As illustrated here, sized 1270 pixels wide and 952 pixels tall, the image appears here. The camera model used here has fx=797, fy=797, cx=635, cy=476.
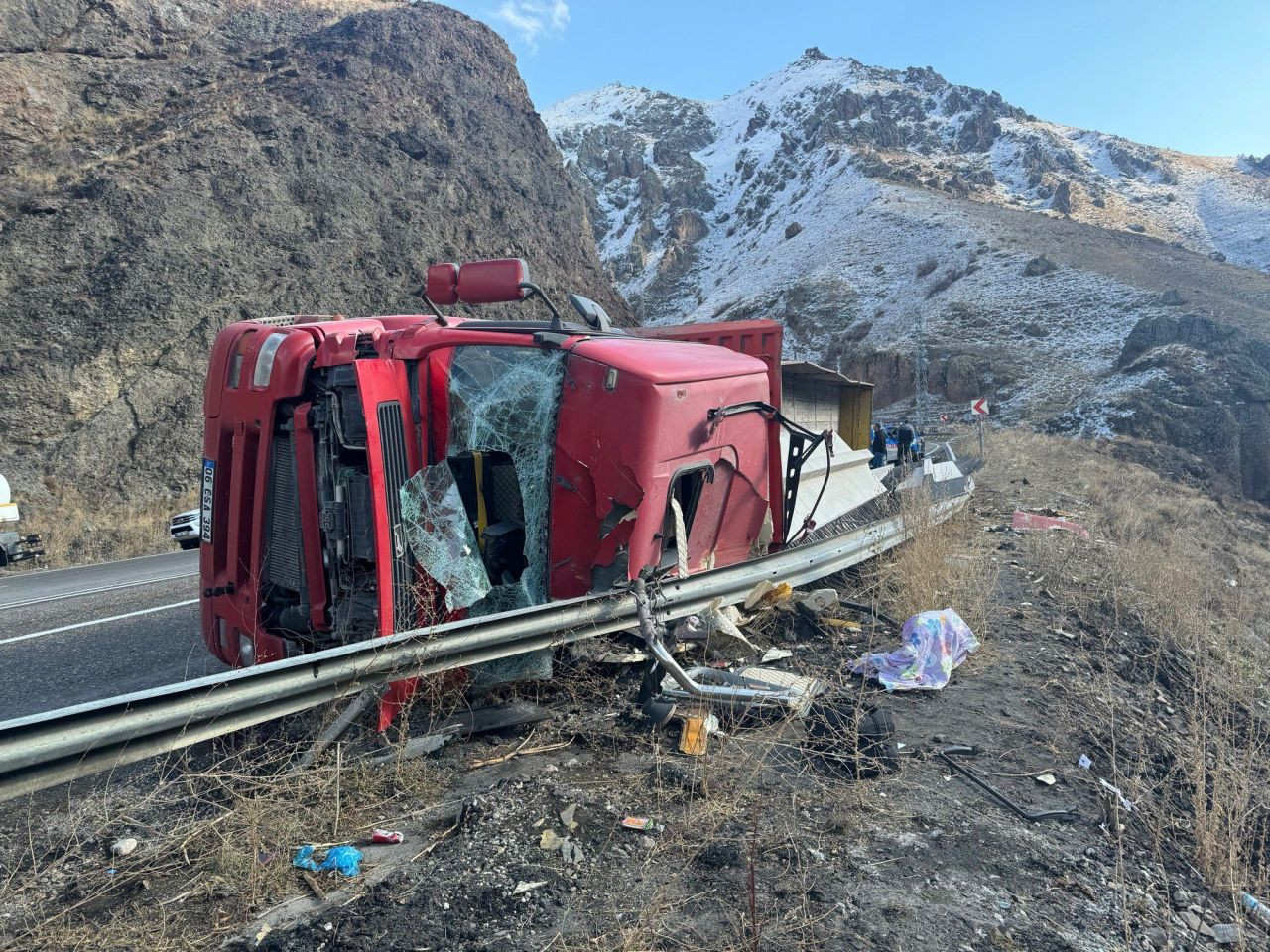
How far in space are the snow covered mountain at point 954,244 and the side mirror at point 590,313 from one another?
21.3m

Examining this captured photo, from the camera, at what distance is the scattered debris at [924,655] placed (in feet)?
13.6

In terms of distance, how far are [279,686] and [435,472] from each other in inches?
50.1

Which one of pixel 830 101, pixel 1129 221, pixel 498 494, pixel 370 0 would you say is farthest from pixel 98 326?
pixel 830 101

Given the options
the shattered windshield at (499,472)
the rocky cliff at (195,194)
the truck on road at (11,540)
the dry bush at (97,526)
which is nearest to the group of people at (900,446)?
the shattered windshield at (499,472)

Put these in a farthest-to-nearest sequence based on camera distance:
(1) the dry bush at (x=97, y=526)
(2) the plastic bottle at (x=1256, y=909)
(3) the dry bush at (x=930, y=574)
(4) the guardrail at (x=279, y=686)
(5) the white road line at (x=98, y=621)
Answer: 1. (1) the dry bush at (x=97, y=526)
2. (5) the white road line at (x=98, y=621)
3. (3) the dry bush at (x=930, y=574)
4. (2) the plastic bottle at (x=1256, y=909)
5. (4) the guardrail at (x=279, y=686)

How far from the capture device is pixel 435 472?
3607mm

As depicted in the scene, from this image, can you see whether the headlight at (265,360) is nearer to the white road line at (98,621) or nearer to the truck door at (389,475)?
the truck door at (389,475)

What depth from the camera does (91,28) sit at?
1877 cm

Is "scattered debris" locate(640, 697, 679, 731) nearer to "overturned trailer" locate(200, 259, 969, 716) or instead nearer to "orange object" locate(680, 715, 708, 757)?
"orange object" locate(680, 715, 708, 757)

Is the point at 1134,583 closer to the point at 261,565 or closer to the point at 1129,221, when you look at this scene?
the point at 261,565

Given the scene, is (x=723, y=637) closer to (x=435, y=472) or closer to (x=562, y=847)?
(x=435, y=472)

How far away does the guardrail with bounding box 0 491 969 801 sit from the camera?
6.67ft

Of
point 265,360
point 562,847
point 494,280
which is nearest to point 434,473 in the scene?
point 265,360

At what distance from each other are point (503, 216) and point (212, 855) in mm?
23916
